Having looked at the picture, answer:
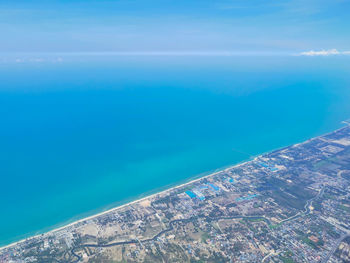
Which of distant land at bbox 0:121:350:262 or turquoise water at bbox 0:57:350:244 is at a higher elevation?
turquoise water at bbox 0:57:350:244

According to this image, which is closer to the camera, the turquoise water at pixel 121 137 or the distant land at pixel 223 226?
the distant land at pixel 223 226

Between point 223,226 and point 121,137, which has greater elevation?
point 121,137

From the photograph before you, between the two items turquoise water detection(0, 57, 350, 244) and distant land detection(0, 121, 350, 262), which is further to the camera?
turquoise water detection(0, 57, 350, 244)

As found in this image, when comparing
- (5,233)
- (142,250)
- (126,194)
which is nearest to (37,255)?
(5,233)

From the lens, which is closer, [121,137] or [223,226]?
[223,226]

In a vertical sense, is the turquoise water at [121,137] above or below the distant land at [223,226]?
above
